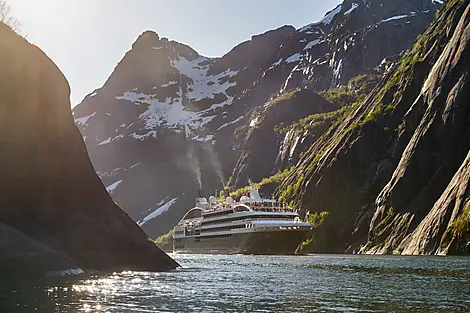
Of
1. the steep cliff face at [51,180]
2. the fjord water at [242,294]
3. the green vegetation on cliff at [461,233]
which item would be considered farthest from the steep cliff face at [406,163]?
the steep cliff face at [51,180]

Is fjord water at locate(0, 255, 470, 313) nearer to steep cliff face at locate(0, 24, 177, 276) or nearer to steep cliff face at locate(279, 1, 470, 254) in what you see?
steep cliff face at locate(0, 24, 177, 276)

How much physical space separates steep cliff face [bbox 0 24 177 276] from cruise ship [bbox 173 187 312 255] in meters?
57.5

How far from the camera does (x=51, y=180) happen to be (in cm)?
5641

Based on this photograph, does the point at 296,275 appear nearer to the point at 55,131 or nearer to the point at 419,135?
the point at 55,131

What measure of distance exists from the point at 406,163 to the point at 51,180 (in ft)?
274

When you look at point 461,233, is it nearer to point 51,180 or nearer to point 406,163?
point 406,163

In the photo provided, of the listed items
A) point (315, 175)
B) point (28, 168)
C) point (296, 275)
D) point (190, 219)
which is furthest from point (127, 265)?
point (190, 219)

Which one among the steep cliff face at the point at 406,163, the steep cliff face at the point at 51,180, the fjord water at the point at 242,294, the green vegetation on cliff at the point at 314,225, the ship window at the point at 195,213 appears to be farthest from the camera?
the ship window at the point at 195,213

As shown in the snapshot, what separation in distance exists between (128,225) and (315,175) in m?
98.2

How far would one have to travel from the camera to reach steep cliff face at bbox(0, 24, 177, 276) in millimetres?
52844

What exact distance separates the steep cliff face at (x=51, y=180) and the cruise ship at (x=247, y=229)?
57.5 m

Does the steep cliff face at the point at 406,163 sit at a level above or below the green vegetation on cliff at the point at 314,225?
above

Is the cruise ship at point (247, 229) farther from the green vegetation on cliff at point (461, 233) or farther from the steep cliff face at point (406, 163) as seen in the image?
the green vegetation on cliff at point (461, 233)

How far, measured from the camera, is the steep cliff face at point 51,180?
173ft
